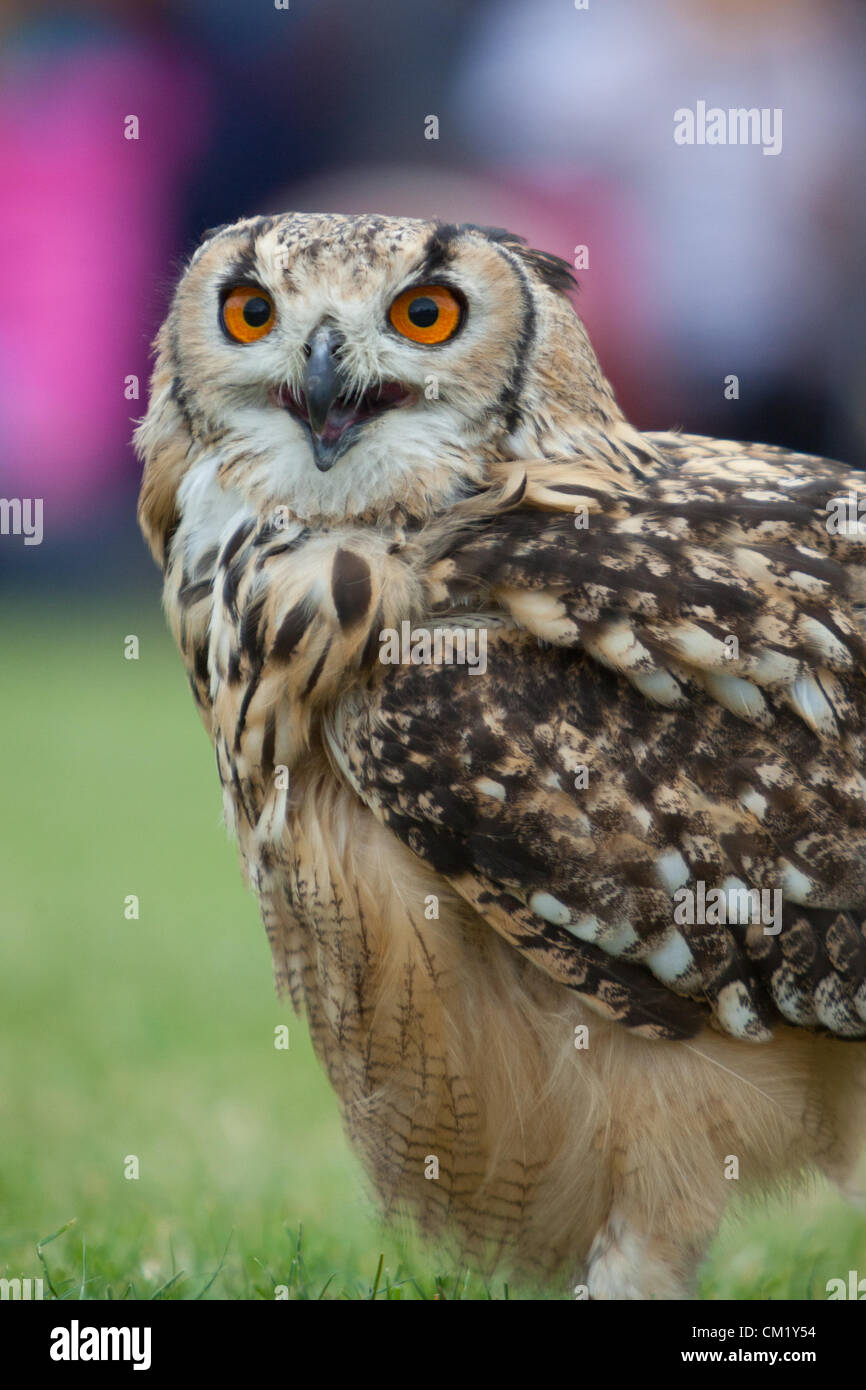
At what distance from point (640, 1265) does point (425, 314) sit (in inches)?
68.0

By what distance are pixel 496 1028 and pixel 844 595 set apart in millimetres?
978

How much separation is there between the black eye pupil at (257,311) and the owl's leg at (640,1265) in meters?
1.72

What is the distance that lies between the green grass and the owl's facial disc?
5.02 ft

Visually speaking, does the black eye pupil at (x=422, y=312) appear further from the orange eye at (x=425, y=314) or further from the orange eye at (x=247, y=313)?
the orange eye at (x=247, y=313)

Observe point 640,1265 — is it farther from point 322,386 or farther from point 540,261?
point 540,261

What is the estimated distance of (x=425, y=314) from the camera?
2445 mm

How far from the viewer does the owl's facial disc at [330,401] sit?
7.73 ft

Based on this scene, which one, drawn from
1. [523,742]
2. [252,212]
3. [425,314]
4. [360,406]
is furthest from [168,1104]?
[252,212]

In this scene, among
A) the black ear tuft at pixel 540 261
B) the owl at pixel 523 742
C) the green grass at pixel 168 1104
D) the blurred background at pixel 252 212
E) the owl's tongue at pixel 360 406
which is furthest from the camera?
the blurred background at pixel 252 212

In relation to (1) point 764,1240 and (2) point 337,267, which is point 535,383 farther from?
(1) point 764,1240

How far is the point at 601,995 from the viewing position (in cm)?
233

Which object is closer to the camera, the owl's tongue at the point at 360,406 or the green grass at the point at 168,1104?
the owl's tongue at the point at 360,406

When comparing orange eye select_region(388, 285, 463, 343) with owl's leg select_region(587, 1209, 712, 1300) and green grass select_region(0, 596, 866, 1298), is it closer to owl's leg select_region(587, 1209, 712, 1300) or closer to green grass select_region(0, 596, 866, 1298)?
owl's leg select_region(587, 1209, 712, 1300)

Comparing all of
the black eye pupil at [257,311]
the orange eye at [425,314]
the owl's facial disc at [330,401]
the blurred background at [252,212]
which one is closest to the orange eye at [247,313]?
the black eye pupil at [257,311]
